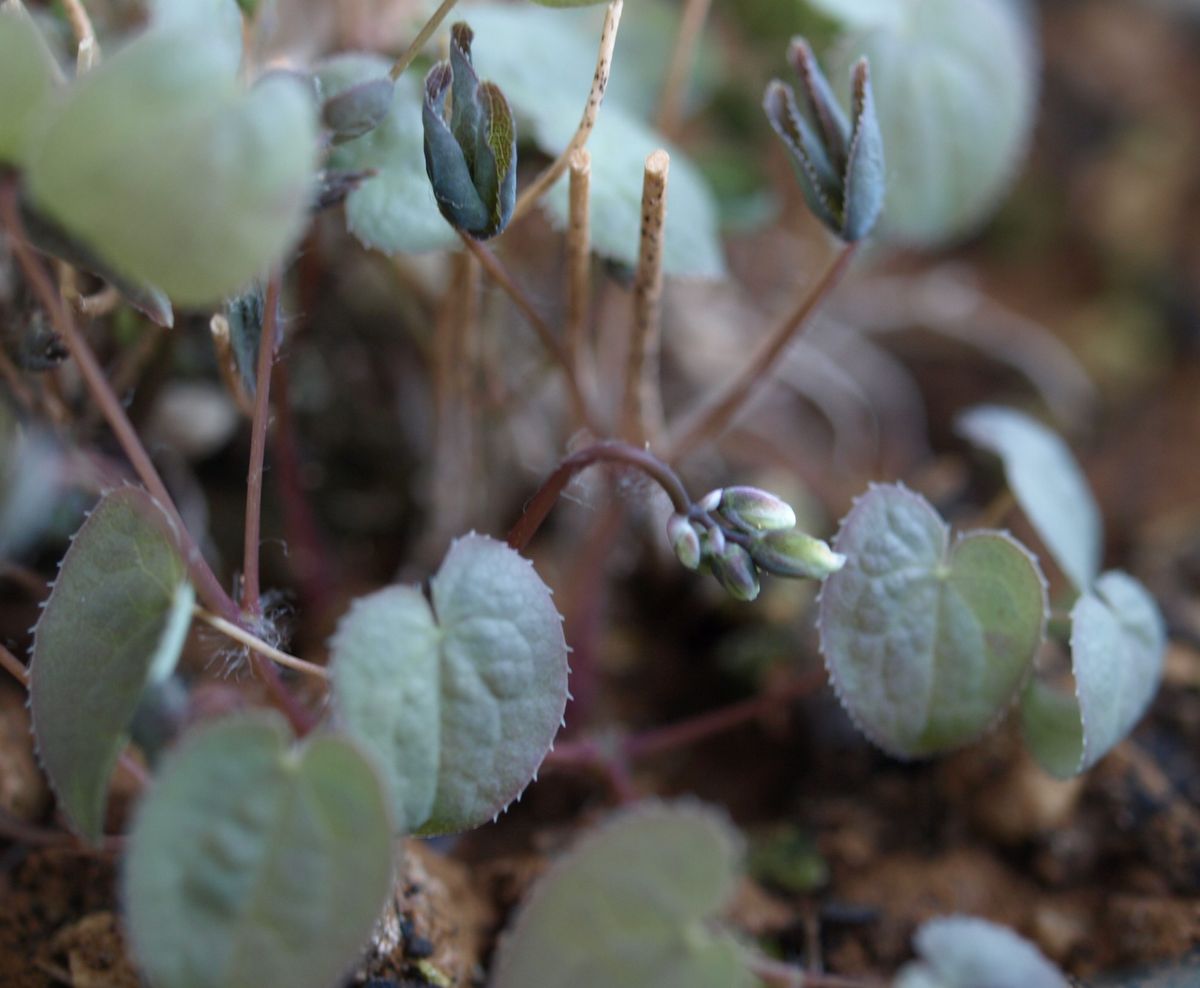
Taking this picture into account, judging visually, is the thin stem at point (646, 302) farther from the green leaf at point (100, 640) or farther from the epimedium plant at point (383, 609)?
the green leaf at point (100, 640)

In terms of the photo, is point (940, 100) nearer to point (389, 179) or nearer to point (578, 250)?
point (578, 250)

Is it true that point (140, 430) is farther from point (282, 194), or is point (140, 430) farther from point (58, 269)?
point (282, 194)

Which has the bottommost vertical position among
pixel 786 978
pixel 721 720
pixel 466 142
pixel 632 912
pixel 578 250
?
pixel 721 720

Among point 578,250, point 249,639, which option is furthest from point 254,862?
point 578,250

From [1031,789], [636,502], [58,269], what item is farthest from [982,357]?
[58,269]

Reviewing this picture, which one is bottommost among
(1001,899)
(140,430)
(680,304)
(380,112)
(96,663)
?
(1001,899)
